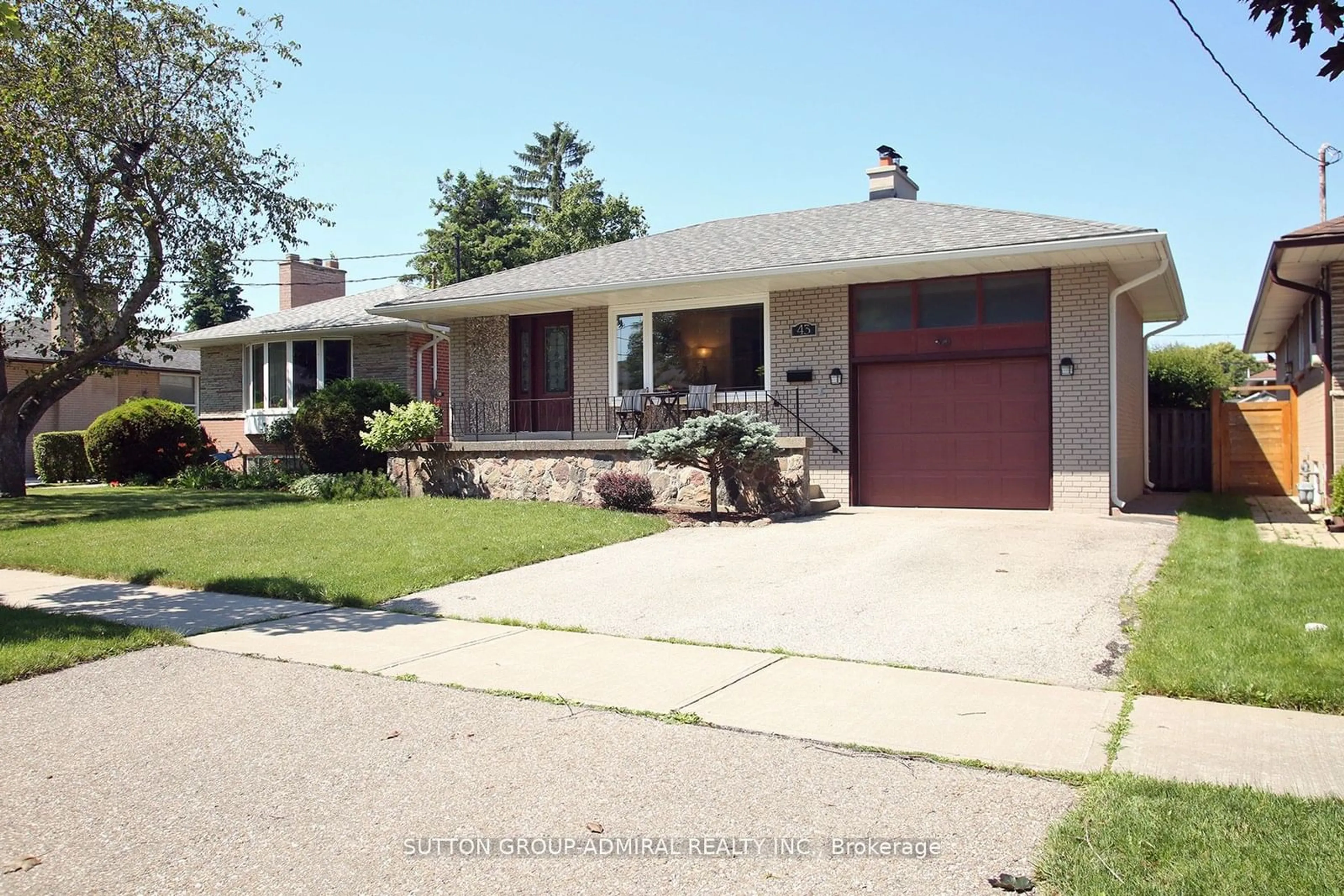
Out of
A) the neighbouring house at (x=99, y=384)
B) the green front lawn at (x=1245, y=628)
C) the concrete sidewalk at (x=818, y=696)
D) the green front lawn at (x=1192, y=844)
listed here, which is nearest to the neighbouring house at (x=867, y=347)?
the green front lawn at (x=1245, y=628)

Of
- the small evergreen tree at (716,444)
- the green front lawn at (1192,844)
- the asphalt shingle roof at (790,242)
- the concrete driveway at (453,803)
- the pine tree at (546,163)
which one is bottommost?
the concrete driveway at (453,803)

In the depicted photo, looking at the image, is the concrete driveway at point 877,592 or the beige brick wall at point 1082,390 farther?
the beige brick wall at point 1082,390

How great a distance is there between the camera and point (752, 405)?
49.5 feet

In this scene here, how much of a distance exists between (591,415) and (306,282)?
16.7m

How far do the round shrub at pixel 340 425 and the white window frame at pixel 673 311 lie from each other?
4.69m

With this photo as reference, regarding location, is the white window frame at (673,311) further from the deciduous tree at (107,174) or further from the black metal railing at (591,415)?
the deciduous tree at (107,174)

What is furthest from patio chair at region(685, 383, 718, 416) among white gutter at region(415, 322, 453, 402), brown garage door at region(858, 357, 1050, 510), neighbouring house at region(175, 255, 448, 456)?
neighbouring house at region(175, 255, 448, 456)

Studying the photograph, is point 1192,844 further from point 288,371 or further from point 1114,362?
point 288,371

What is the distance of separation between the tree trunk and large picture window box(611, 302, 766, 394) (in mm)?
11095

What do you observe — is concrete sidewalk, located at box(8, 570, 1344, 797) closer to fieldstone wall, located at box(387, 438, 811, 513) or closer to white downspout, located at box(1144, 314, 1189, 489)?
fieldstone wall, located at box(387, 438, 811, 513)

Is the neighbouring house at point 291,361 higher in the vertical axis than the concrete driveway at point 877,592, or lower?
higher

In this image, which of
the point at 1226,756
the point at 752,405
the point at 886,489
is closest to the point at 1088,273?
the point at 886,489

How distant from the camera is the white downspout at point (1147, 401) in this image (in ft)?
56.7

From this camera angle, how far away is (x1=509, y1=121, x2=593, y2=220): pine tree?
55.2 meters
